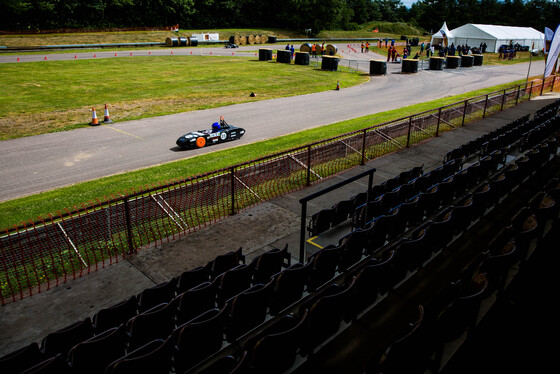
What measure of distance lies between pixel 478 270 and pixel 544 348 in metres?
1.36

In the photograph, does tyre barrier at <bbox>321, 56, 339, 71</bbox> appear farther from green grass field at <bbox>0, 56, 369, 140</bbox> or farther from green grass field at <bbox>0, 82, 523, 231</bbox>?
green grass field at <bbox>0, 82, 523, 231</bbox>

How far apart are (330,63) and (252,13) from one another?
199 ft

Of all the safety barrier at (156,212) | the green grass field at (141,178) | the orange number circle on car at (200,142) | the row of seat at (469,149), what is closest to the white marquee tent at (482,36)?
the green grass field at (141,178)

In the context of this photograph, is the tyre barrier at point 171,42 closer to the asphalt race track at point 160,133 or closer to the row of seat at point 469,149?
the asphalt race track at point 160,133

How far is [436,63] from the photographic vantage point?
1906 inches

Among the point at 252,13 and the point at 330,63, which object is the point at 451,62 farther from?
the point at 252,13

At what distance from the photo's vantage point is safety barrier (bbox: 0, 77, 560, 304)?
27.6ft

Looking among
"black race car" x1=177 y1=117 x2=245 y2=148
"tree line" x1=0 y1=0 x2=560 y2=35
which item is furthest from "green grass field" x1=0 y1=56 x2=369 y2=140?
"tree line" x1=0 y1=0 x2=560 y2=35

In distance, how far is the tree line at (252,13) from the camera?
71.0 m

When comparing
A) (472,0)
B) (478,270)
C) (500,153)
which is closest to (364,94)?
(500,153)

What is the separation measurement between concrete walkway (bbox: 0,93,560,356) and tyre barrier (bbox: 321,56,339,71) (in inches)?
1325

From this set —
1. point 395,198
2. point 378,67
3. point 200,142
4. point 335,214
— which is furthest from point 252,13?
point 335,214

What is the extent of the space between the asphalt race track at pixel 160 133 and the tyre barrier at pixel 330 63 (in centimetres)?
731

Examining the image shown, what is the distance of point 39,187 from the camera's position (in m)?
14.7
